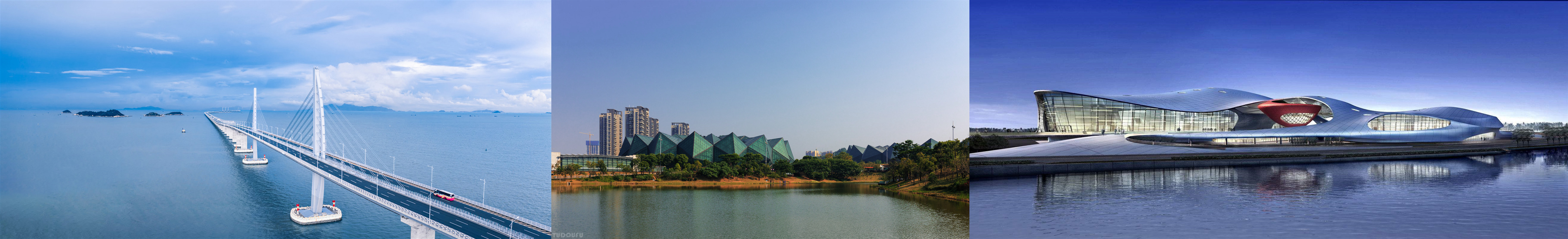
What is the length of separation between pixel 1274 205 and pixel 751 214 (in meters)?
7.34

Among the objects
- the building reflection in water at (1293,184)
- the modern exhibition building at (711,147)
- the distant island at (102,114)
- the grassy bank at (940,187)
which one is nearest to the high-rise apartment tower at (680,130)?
the modern exhibition building at (711,147)

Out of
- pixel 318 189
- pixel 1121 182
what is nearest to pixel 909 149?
pixel 1121 182

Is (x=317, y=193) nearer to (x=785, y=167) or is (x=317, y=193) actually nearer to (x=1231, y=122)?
(x=785, y=167)

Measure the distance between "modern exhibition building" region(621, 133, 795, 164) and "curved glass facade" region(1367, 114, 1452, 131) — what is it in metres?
17.4

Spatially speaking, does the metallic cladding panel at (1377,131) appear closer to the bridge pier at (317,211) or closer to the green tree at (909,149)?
the green tree at (909,149)

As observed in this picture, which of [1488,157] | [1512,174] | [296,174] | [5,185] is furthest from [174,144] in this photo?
[1488,157]

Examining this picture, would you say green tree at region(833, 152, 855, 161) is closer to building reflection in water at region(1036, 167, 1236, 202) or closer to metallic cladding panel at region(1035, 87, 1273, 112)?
building reflection in water at region(1036, 167, 1236, 202)

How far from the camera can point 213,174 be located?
1986 cm

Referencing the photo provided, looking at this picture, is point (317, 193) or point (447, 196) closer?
point (447, 196)

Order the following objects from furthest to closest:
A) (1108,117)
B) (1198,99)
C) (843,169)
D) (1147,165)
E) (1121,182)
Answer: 1. (1198,99)
2. (1108,117)
3. (843,169)
4. (1147,165)
5. (1121,182)

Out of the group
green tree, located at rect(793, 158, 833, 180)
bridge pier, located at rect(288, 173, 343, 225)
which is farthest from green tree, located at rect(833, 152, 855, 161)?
bridge pier, located at rect(288, 173, 343, 225)

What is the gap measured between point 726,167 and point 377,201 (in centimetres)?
668

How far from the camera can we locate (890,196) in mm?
12547

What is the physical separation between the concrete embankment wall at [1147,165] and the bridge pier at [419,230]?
830 cm
